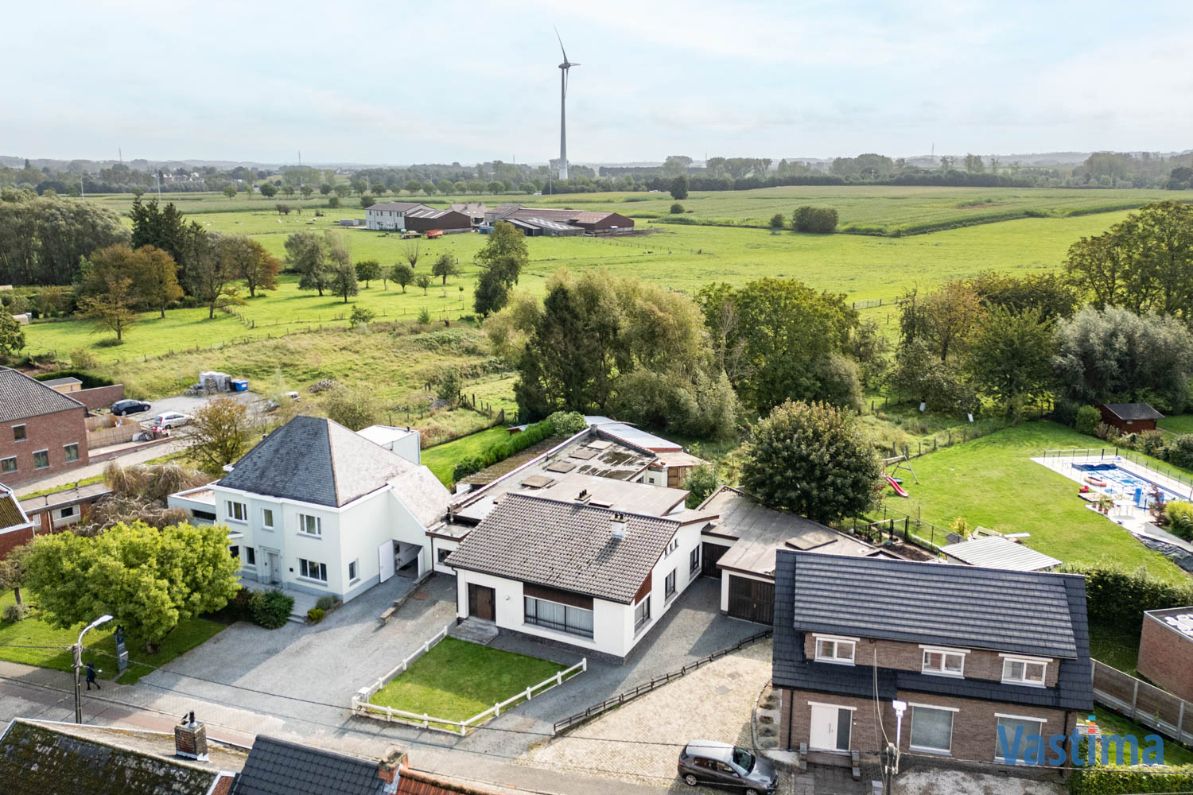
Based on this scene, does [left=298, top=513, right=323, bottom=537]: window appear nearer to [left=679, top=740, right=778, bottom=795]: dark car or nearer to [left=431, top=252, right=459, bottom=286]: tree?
[left=679, top=740, right=778, bottom=795]: dark car

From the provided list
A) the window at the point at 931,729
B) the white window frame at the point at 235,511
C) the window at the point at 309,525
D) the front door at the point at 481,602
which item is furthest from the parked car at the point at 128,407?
the window at the point at 931,729

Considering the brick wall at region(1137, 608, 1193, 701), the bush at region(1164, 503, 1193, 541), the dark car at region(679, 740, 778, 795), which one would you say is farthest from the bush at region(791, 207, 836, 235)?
the dark car at region(679, 740, 778, 795)

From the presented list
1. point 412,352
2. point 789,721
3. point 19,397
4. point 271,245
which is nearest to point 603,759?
point 789,721

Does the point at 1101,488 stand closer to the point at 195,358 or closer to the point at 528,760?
the point at 528,760

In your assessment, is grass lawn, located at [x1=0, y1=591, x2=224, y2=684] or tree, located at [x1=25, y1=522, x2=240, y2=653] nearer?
tree, located at [x1=25, y1=522, x2=240, y2=653]

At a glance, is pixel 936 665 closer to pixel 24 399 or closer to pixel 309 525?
pixel 309 525

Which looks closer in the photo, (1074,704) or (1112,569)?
(1074,704)

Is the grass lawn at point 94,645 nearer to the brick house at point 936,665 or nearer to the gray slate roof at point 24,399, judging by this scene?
the gray slate roof at point 24,399
